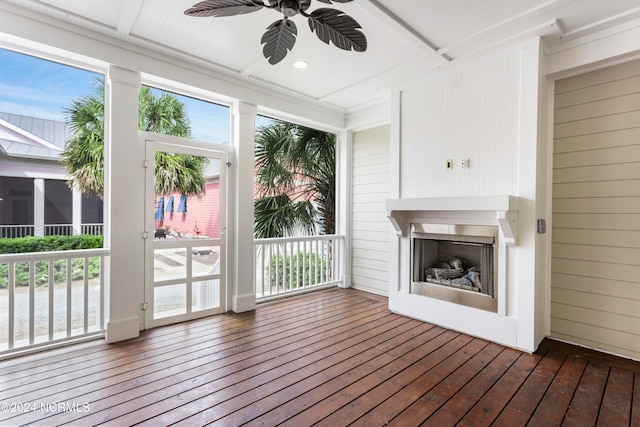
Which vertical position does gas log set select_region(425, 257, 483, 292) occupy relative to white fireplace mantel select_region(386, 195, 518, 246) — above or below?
below

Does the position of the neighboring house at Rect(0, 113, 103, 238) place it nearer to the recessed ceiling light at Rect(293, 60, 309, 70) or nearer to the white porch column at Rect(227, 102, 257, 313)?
the white porch column at Rect(227, 102, 257, 313)

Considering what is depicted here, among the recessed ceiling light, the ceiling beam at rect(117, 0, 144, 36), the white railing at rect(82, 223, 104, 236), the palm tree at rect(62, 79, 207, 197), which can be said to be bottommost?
the white railing at rect(82, 223, 104, 236)

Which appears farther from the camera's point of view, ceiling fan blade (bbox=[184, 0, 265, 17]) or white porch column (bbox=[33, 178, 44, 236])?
white porch column (bbox=[33, 178, 44, 236])

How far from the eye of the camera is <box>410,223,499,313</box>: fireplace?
302cm

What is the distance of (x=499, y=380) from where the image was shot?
2299mm

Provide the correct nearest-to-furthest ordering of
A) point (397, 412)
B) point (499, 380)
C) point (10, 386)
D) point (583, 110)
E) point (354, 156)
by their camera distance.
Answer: point (397, 412), point (10, 386), point (499, 380), point (583, 110), point (354, 156)

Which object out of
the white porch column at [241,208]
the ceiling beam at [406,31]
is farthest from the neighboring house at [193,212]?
the ceiling beam at [406,31]

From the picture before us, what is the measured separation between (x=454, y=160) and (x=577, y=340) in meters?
2.01

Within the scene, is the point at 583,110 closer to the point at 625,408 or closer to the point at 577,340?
the point at 577,340

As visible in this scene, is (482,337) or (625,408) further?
(482,337)

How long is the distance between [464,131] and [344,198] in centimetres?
215

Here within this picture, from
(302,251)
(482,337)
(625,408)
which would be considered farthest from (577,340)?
(302,251)

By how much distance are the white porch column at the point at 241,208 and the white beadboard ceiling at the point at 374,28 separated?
1.84ft

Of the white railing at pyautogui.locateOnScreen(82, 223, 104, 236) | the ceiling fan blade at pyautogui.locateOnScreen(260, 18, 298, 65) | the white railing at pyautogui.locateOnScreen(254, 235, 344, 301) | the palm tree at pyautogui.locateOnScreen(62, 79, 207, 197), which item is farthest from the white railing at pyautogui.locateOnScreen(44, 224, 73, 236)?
the ceiling fan blade at pyautogui.locateOnScreen(260, 18, 298, 65)
